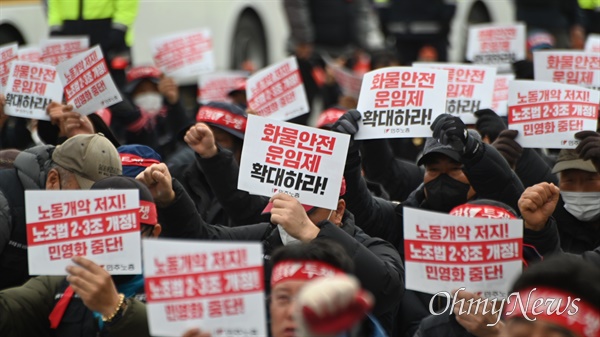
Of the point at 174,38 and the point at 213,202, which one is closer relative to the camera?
the point at 213,202

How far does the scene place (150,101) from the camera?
10.5 m

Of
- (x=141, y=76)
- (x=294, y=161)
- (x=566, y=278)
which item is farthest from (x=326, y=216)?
(x=141, y=76)

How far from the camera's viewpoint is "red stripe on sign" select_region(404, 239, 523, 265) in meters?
4.34

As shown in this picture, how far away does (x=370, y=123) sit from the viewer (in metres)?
6.12

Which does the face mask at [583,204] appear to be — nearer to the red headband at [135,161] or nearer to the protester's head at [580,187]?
the protester's head at [580,187]

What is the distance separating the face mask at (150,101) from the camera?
10430 mm

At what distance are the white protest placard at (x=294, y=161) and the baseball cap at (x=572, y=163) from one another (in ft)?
4.26

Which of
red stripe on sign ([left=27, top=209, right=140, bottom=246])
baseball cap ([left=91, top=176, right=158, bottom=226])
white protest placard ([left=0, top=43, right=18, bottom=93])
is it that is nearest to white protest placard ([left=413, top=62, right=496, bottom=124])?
white protest placard ([left=0, top=43, right=18, bottom=93])

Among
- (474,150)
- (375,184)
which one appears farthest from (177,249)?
(375,184)

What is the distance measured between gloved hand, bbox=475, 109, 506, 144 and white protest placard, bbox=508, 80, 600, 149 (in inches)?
16.8

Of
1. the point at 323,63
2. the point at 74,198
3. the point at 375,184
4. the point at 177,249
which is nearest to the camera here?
the point at 177,249

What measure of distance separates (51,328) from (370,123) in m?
2.17

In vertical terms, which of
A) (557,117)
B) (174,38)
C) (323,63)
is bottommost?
(323,63)

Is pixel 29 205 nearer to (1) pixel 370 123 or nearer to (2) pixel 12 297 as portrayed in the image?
(2) pixel 12 297
